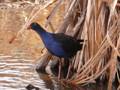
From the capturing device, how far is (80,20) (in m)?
5.80

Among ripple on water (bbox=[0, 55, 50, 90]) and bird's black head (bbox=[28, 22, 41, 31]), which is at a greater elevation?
bird's black head (bbox=[28, 22, 41, 31])

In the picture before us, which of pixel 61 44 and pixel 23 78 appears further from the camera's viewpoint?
pixel 23 78

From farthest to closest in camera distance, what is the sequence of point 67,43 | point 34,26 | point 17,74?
point 17,74 → point 34,26 → point 67,43

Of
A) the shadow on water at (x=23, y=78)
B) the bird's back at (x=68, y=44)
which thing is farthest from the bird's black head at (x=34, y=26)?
the shadow on water at (x=23, y=78)

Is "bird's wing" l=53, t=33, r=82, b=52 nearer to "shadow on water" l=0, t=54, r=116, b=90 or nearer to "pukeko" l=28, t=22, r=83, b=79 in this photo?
"pukeko" l=28, t=22, r=83, b=79

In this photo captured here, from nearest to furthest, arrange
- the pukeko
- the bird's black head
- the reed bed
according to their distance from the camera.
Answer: the reed bed < the pukeko < the bird's black head

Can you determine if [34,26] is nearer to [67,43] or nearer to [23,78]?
[67,43]

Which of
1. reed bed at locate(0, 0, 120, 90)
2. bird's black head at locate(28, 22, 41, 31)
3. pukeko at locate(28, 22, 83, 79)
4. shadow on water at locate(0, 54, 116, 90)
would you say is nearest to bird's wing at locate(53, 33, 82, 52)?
pukeko at locate(28, 22, 83, 79)

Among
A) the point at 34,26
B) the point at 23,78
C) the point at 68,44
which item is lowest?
the point at 23,78

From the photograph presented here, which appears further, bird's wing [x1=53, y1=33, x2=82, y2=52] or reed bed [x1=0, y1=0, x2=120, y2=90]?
bird's wing [x1=53, y1=33, x2=82, y2=52]

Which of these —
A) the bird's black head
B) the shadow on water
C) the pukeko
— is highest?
the bird's black head

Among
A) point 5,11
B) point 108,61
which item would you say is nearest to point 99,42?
point 108,61

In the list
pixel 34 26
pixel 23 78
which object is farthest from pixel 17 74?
pixel 34 26

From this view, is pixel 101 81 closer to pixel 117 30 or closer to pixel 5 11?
pixel 117 30
